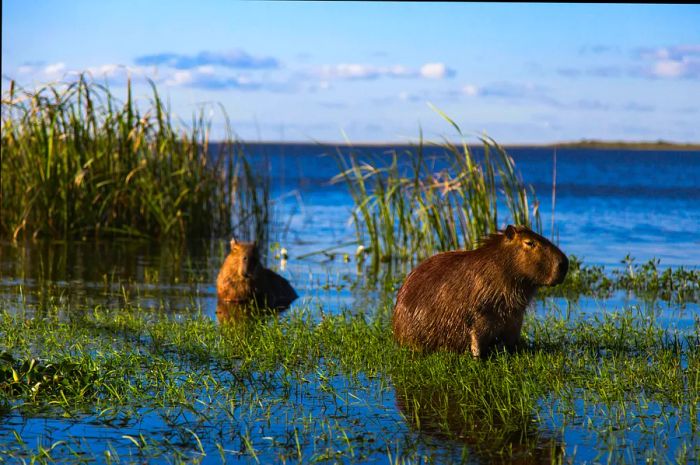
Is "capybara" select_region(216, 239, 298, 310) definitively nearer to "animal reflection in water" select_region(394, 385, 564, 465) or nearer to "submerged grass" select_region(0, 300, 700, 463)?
"submerged grass" select_region(0, 300, 700, 463)

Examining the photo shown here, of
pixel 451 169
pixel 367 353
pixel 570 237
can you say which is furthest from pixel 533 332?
pixel 570 237

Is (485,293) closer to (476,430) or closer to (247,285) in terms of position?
(476,430)

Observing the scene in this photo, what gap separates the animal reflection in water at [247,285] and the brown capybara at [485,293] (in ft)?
10.8

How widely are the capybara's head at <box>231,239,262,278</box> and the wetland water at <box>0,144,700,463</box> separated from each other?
2.04ft

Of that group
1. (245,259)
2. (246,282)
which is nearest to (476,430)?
(245,259)

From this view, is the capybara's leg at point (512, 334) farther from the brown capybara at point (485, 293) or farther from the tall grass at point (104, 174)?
the tall grass at point (104, 174)

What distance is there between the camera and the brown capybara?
7.66 meters

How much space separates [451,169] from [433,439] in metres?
8.02

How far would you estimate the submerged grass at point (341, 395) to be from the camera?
5.46m

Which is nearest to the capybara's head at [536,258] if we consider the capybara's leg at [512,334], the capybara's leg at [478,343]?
the capybara's leg at [512,334]

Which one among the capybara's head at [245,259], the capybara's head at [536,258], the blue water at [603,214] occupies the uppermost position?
the capybara's head at [536,258]

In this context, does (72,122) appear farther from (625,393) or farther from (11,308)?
(625,393)

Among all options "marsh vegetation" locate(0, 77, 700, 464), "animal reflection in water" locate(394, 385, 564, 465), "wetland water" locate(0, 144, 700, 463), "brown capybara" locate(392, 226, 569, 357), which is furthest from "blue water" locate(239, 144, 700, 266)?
"animal reflection in water" locate(394, 385, 564, 465)

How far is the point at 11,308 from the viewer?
32.8ft
